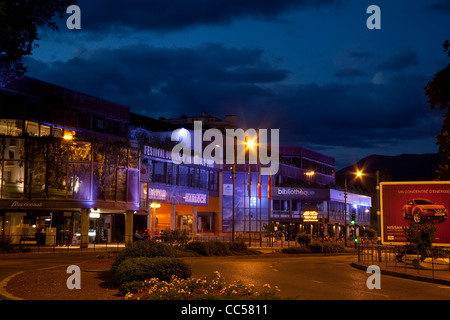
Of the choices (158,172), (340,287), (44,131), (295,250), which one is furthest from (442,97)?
(158,172)

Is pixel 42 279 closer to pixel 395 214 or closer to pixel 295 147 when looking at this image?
pixel 395 214

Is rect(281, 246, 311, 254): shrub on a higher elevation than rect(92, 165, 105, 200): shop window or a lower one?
lower

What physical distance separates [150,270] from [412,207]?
52.8 feet

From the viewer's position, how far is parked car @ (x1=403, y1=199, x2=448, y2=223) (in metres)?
25.7

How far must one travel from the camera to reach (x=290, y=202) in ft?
262

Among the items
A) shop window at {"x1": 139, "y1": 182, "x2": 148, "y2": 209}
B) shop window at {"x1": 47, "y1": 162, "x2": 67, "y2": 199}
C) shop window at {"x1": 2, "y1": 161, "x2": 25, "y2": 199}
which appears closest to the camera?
shop window at {"x1": 2, "y1": 161, "x2": 25, "y2": 199}

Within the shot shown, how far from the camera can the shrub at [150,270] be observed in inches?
569

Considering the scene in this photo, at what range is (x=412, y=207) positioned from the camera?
26.3m

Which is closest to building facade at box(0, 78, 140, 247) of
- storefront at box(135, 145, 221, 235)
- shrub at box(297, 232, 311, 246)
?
storefront at box(135, 145, 221, 235)

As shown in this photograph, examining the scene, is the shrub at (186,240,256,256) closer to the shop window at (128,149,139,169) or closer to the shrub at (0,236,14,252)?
the shrub at (0,236,14,252)

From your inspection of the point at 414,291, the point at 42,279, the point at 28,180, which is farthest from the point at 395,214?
the point at 28,180

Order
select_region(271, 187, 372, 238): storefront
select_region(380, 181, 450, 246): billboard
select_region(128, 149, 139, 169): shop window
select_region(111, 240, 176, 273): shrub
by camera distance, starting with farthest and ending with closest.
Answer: select_region(271, 187, 372, 238): storefront, select_region(128, 149, 139, 169): shop window, select_region(380, 181, 450, 246): billboard, select_region(111, 240, 176, 273): shrub

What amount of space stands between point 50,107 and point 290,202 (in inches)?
1628
